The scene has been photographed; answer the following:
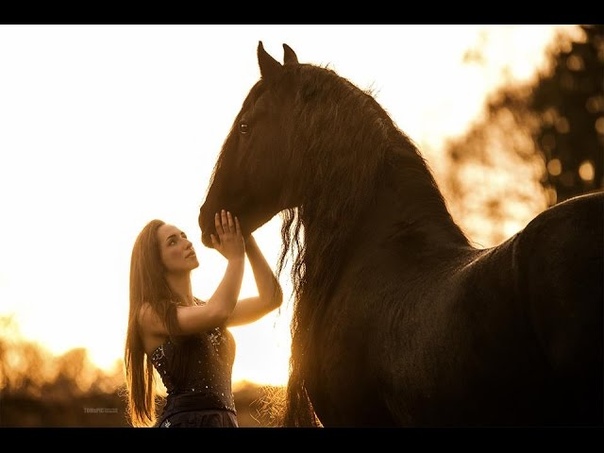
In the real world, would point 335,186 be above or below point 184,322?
above

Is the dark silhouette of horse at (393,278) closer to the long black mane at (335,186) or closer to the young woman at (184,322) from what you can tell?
the long black mane at (335,186)

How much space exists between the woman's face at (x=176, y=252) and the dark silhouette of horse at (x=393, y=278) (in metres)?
0.21

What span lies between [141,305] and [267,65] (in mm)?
1455

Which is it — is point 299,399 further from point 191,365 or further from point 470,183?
point 470,183

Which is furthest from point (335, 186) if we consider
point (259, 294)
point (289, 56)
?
point (259, 294)

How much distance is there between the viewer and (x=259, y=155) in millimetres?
4672

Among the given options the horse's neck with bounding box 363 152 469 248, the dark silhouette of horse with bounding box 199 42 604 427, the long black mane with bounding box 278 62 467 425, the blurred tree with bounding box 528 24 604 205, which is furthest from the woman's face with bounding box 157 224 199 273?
the blurred tree with bounding box 528 24 604 205

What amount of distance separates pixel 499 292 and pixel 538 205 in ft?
46.3

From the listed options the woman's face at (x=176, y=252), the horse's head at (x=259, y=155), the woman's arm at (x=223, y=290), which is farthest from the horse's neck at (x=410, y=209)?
the woman's face at (x=176, y=252)

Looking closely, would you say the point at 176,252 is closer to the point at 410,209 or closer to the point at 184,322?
the point at 184,322

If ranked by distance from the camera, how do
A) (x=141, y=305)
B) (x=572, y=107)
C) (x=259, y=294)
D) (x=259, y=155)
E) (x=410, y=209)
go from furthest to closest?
1. (x=572, y=107)
2. (x=259, y=294)
3. (x=141, y=305)
4. (x=259, y=155)
5. (x=410, y=209)

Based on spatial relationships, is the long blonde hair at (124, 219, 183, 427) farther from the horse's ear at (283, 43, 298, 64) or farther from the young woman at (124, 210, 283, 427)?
the horse's ear at (283, 43, 298, 64)

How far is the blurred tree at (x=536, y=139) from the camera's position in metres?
17.3
